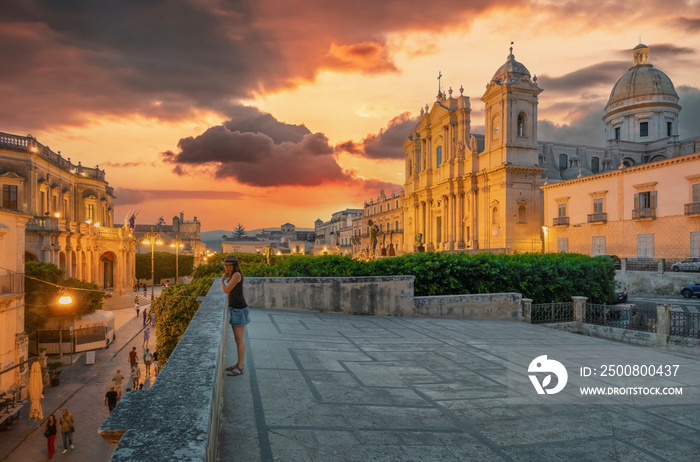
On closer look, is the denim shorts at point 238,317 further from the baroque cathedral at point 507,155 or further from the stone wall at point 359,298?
the baroque cathedral at point 507,155

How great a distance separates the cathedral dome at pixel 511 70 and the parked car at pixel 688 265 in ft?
74.2

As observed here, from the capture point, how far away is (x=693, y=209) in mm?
28094

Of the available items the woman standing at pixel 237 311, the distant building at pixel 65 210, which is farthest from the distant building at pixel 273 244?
the woman standing at pixel 237 311

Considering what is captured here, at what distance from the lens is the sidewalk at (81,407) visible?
41.3ft

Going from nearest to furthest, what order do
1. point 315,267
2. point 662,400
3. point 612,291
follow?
point 662,400, point 315,267, point 612,291

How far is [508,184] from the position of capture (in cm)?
4038

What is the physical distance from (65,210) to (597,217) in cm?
4761

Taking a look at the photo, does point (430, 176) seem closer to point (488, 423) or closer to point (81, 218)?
point (81, 218)

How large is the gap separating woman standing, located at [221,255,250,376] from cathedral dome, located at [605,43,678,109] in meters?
66.1

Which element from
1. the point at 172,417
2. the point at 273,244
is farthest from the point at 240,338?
the point at 273,244

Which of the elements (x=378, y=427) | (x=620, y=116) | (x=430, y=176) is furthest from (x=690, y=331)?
(x=620, y=116)

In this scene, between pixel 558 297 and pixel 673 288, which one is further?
pixel 673 288

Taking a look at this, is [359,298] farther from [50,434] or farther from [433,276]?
[50,434]

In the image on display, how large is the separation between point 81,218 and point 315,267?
40237 millimetres
